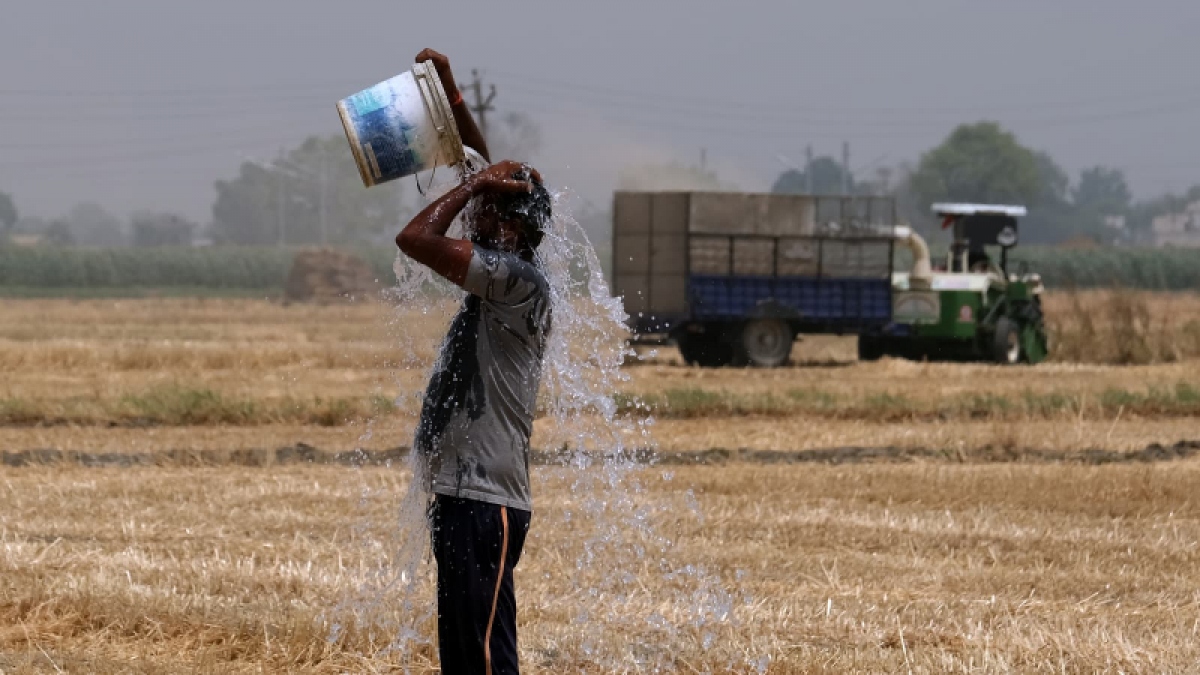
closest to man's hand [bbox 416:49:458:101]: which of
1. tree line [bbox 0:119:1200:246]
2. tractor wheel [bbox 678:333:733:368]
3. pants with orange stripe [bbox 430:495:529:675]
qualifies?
pants with orange stripe [bbox 430:495:529:675]

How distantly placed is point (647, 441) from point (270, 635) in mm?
8272

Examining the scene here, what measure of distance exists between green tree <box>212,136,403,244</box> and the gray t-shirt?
84092 mm

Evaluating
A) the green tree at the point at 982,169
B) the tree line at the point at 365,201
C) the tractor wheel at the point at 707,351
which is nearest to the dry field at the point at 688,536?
the tractor wheel at the point at 707,351

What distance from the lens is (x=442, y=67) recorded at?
565 centimetres

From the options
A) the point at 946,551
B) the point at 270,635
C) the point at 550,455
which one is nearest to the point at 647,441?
the point at 550,455

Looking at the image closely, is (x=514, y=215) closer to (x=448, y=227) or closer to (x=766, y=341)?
(x=448, y=227)

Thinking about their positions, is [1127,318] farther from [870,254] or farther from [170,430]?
[170,430]

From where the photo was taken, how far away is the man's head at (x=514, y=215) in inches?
215

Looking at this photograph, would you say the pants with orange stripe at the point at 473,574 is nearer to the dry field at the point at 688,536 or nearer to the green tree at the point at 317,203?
the dry field at the point at 688,536

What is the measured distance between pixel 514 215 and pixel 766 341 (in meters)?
21.0

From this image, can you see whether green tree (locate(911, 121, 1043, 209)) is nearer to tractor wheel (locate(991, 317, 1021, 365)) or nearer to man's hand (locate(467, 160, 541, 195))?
tractor wheel (locate(991, 317, 1021, 365))

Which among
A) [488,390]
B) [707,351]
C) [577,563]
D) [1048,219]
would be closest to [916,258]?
[707,351]

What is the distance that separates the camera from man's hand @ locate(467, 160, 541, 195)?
211 inches

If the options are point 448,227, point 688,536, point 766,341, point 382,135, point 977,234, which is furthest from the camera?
point 977,234
